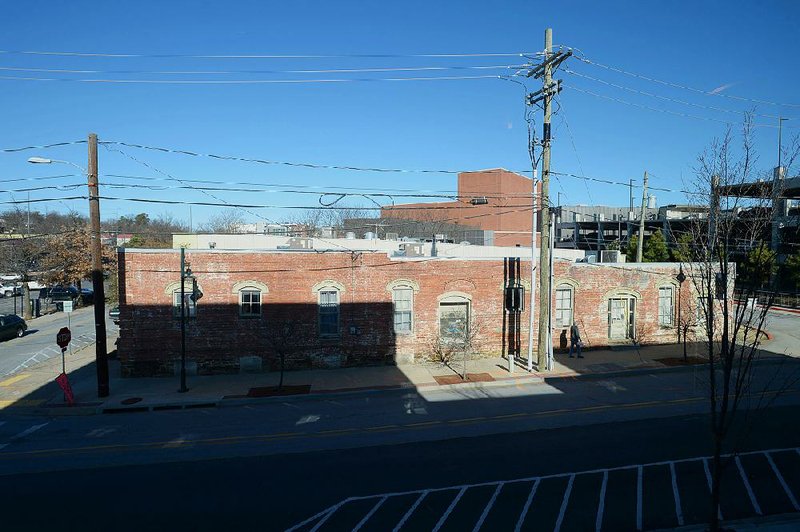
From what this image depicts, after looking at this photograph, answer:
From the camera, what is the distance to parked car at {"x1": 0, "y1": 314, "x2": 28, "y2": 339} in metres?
28.6

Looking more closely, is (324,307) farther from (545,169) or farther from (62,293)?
(62,293)


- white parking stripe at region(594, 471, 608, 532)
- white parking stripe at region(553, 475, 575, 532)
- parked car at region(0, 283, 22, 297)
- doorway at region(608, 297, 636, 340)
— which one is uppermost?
doorway at region(608, 297, 636, 340)

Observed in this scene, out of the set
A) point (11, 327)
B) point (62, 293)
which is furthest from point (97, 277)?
point (62, 293)

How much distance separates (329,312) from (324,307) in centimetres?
28

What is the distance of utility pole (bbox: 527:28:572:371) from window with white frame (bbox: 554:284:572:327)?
2.97 m

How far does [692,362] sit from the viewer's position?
2052cm

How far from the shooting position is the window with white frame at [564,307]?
887 inches

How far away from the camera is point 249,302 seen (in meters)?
19.9

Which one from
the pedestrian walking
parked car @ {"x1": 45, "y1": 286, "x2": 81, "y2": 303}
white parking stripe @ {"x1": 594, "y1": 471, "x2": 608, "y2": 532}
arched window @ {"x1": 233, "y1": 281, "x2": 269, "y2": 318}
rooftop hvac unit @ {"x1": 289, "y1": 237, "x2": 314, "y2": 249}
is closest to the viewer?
white parking stripe @ {"x1": 594, "y1": 471, "x2": 608, "y2": 532}

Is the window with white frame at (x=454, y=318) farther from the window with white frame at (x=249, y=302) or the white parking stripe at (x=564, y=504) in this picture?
the white parking stripe at (x=564, y=504)

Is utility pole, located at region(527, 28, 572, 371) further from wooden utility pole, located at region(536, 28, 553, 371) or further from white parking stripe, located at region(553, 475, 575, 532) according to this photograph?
white parking stripe, located at region(553, 475, 575, 532)

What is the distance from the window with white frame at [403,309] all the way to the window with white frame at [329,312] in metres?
2.35

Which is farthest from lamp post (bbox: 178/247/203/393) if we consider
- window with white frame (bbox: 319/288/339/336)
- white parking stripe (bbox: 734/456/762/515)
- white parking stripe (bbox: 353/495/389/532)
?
white parking stripe (bbox: 734/456/762/515)

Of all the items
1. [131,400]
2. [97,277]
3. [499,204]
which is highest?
[499,204]
